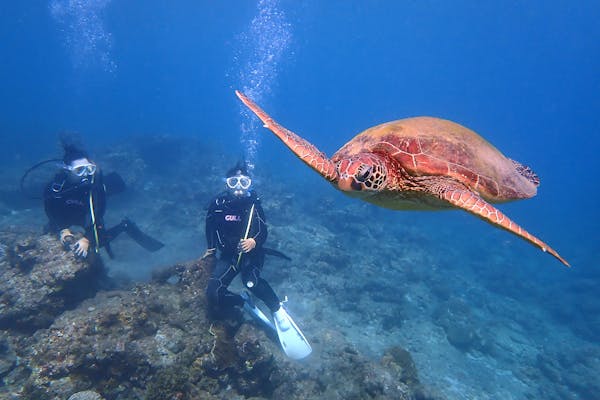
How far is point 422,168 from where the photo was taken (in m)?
3.26

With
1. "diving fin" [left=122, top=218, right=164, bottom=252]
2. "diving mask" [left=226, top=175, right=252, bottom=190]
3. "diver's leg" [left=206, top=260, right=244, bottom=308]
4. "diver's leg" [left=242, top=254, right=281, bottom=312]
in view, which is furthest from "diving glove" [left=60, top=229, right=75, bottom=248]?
"diver's leg" [left=242, top=254, right=281, bottom=312]

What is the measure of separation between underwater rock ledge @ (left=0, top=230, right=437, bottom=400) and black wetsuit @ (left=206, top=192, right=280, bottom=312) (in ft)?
1.75

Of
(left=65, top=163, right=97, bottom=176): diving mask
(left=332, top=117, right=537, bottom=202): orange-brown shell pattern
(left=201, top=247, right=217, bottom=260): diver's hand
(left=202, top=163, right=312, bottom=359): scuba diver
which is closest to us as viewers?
(left=332, top=117, right=537, bottom=202): orange-brown shell pattern

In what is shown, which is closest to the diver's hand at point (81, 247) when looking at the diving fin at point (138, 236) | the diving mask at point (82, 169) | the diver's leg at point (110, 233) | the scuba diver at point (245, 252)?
Answer: the diver's leg at point (110, 233)

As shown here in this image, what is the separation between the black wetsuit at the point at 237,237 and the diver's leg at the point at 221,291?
0.09ft

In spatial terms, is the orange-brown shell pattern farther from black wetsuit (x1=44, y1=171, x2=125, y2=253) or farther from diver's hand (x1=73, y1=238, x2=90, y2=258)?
black wetsuit (x1=44, y1=171, x2=125, y2=253)

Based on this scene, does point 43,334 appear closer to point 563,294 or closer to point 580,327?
point 580,327

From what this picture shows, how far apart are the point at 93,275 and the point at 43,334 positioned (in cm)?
155

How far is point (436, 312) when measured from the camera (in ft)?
35.0

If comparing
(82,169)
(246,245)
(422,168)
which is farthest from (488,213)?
(82,169)

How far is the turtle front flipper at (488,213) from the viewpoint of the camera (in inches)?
100.0

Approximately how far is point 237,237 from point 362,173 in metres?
4.12

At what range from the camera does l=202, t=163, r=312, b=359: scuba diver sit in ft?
20.3

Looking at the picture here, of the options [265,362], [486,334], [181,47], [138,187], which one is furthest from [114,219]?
[181,47]
